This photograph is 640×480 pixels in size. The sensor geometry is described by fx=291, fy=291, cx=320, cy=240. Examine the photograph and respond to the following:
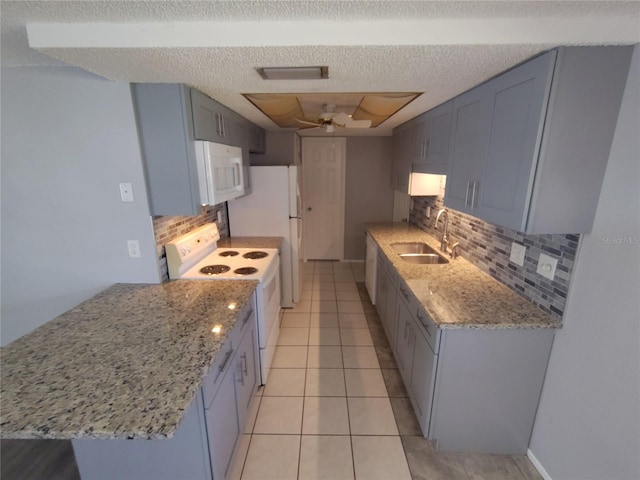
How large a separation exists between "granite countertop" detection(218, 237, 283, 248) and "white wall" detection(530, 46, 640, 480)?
2.31 meters

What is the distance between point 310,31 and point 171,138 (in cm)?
106

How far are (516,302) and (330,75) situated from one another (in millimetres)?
1650

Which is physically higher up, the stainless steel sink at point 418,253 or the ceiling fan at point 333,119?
the ceiling fan at point 333,119

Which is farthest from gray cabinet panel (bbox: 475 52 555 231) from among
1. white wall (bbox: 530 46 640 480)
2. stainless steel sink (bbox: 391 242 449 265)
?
stainless steel sink (bbox: 391 242 449 265)

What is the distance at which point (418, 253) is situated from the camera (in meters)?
3.00

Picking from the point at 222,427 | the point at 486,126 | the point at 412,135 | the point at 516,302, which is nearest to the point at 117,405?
the point at 222,427

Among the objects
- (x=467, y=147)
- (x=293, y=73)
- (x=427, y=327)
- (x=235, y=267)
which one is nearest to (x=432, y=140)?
(x=467, y=147)

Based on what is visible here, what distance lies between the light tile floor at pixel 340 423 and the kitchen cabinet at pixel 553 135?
143cm

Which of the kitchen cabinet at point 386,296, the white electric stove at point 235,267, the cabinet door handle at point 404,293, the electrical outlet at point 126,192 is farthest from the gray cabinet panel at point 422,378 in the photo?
the electrical outlet at point 126,192

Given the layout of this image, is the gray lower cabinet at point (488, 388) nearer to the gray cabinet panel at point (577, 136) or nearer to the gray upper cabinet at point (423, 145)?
the gray cabinet panel at point (577, 136)

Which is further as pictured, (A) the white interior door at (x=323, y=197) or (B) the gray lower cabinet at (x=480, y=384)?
(A) the white interior door at (x=323, y=197)

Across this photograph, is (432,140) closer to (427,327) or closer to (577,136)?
(577,136)

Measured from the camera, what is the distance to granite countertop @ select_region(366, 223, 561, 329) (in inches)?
60.5

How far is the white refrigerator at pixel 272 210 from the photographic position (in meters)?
3.16
